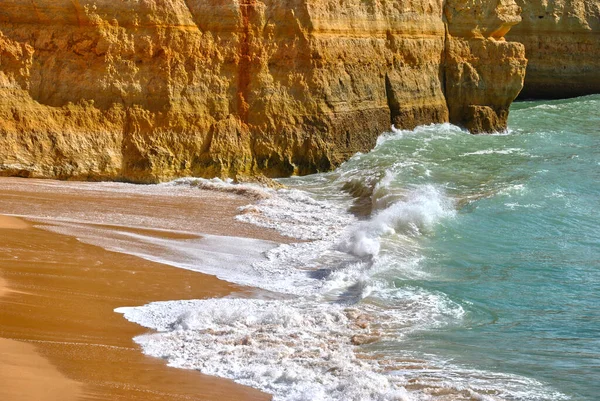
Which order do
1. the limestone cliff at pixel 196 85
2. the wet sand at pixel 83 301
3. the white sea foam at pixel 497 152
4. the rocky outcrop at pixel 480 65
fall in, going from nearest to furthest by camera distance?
the wet sand at pixel 83 301
the limestone cliff at pixel 196 85
the white sea foam at pixel 497 152
the rocky outcrop at pixel 480 65

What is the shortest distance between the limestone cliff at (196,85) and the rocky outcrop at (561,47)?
1309cm

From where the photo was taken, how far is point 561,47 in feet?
96.9

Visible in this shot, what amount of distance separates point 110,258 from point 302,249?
2.33 m

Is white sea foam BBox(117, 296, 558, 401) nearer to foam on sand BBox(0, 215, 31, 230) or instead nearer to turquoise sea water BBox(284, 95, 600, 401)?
turquoise sea water BBox(284, 95, 600, 401)

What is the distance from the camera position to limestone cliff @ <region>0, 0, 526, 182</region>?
12.8 metres

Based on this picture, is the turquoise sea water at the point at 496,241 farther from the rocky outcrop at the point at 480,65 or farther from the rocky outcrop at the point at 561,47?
the rocky outcrop at the point at 561,47

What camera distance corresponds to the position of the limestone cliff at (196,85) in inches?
504

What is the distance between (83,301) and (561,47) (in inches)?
976

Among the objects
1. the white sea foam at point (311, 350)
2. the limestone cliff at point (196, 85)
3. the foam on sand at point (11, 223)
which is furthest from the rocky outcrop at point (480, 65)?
the white sea foam at point (311, 350)

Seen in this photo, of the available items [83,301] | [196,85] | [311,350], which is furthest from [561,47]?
[311,350]

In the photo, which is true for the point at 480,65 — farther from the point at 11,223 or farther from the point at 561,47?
the point at 11,223

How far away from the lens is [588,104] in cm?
2614

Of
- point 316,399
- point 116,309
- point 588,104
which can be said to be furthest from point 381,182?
point 588,104

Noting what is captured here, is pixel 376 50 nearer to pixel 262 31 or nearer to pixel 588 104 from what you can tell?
pixel 262 31
